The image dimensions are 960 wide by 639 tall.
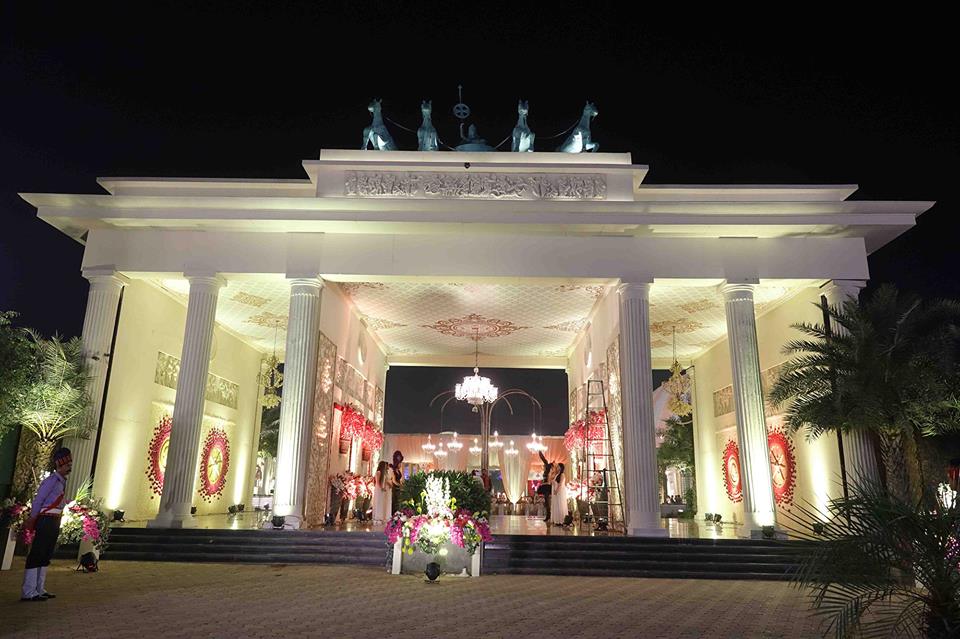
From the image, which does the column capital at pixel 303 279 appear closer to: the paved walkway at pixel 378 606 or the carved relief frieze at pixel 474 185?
the carved relief frieze at pixel 474 185

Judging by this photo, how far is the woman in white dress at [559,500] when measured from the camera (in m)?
13.9

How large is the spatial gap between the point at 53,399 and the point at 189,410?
80.1 inches

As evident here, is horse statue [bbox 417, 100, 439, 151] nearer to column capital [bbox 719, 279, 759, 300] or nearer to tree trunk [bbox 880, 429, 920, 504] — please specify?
column capital [bbox 719, 279, 759, 300]

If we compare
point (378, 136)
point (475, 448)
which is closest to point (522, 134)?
point (378, 136)

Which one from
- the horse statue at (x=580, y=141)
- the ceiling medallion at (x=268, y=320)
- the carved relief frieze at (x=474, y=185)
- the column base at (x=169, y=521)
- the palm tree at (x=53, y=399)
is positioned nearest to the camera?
the palm tree at (x=53, y=399)

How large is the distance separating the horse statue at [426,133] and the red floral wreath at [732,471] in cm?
1035

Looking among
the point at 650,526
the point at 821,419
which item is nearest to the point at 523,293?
the point at 650,526

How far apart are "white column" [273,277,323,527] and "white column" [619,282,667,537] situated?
228 inches

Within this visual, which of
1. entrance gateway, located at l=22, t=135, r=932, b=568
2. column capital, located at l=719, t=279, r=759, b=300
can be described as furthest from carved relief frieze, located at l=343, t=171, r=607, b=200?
column capital, located at l=719, t=279, r=759, b=300

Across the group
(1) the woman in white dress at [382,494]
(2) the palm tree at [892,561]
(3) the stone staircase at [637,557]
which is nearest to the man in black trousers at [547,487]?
(1) the woman in white dress at [382,494]

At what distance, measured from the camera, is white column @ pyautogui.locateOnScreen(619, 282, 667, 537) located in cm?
1062

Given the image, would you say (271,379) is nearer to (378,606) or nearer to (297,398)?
(297,398)

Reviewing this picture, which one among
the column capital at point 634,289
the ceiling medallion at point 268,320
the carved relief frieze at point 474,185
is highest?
the carved relief frieze at point 474,185

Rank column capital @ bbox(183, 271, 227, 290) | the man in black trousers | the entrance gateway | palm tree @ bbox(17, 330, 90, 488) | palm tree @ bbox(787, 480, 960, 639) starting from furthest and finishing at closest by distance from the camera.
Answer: the man in black trousers, column capital @ bbox(183, 271, 227, 290), the entrance gateway, palm tree @ bbox(17, 330, 90, 488), palm tree @ bbox(787, 480, 960, 639)
